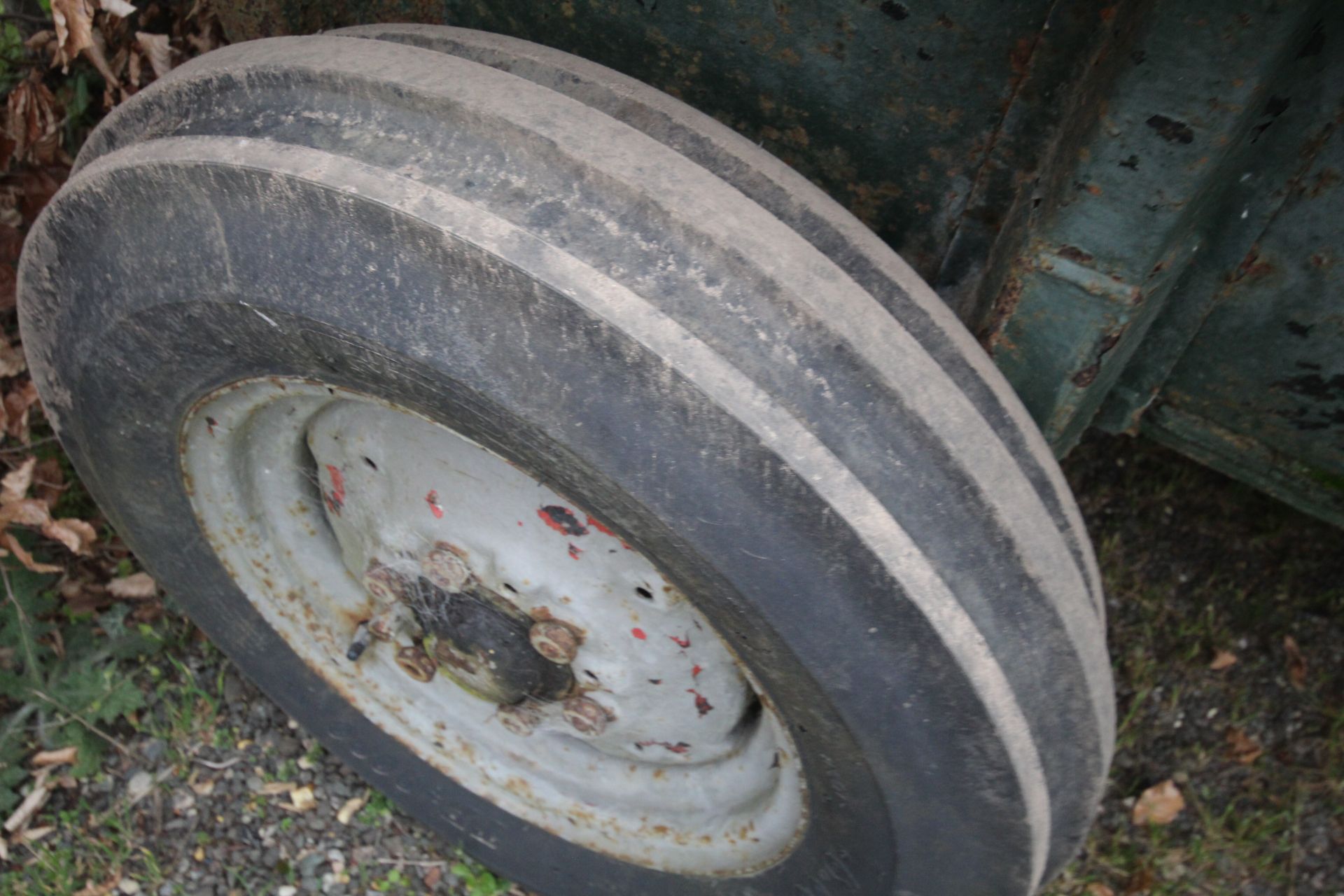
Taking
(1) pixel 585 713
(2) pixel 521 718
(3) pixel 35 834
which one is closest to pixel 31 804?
(3) pixel 35 834

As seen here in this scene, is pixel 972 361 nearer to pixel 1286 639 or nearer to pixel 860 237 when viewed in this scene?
pixel 860 237

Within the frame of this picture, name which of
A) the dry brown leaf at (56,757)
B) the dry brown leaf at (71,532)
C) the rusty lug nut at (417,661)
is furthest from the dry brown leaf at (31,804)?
the rusty lug nut at (417,661)

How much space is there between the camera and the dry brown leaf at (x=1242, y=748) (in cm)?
212

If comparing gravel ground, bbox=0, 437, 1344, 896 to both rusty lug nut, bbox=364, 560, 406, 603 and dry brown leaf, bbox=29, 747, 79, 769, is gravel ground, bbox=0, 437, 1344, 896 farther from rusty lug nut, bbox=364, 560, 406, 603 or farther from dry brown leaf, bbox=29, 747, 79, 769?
rusty lug nut, bbox=364, 560, 406, 603

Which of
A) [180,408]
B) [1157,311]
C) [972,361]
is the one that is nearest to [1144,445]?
[1157,311]

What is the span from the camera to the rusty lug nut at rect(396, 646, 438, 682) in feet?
5.67

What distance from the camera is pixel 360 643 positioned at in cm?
178

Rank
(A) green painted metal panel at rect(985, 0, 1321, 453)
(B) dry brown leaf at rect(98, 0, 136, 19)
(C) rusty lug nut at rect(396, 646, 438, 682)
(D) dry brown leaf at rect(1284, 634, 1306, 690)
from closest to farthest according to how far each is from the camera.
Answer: (A) green painted metal panel at rect(985, 0, 1321, 453) → (C) rusty lug nut at rect(396, 646, 438, 682) → (B) dry brown leaf at rect(98, 0, 136, 19) → (D) dry brown leaf at rect(1284, 634, 1306, 690)

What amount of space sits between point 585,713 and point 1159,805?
1.18 meters

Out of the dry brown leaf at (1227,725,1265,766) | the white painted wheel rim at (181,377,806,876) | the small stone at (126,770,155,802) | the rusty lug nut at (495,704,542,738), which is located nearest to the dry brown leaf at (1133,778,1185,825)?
the dry brown leaf at (1227,725,1265,766)

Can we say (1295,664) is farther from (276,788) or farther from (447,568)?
(276,788)

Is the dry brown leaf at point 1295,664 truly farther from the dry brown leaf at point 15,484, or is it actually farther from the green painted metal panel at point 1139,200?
the dry brown leaf at point 15,484

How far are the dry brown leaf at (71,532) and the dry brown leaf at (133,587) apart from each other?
0.20 m

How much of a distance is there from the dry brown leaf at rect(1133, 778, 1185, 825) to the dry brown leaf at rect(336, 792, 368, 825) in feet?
4.89
